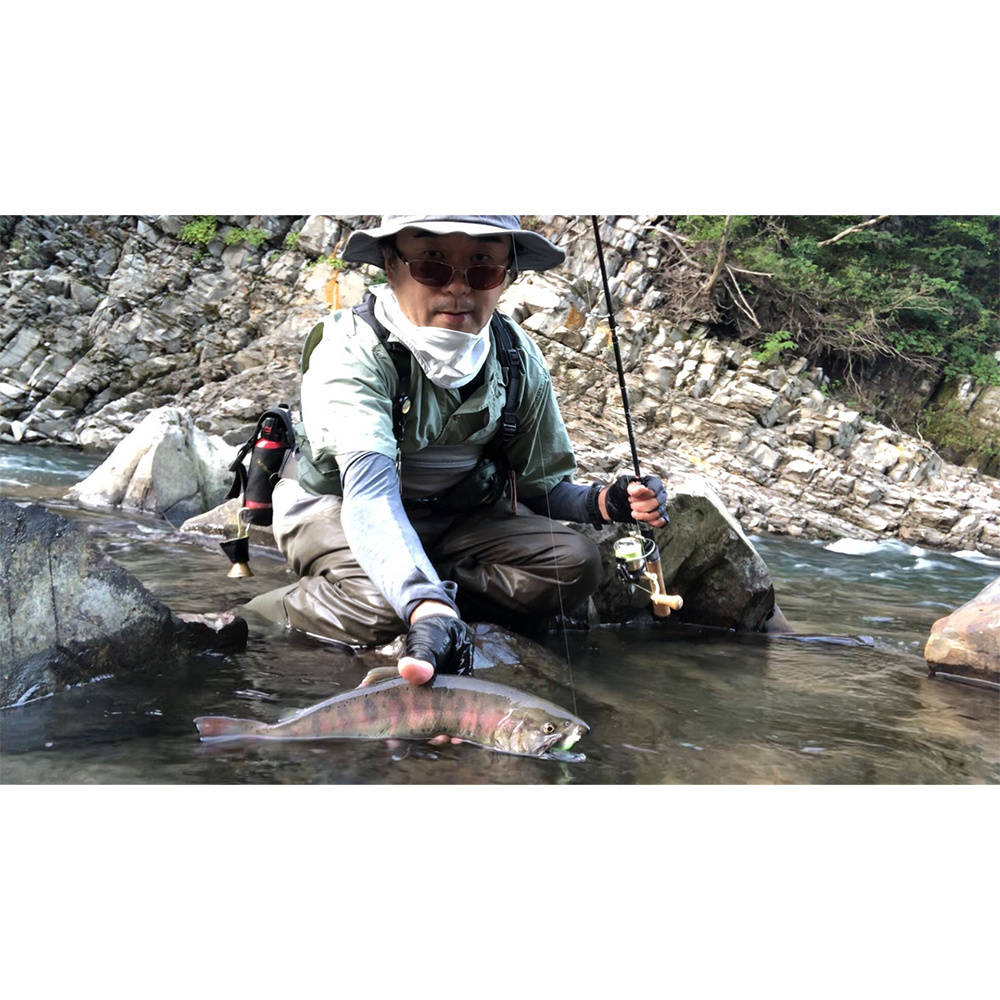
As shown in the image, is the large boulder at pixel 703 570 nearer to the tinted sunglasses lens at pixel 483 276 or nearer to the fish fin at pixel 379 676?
the tinted sunglasses lens at pixel 483 276

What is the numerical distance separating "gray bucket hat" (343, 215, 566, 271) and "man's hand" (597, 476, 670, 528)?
3.60 feet

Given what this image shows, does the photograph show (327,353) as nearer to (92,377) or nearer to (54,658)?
(54,658)

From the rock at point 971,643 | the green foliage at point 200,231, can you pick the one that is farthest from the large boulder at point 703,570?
the green foliage at point 200,231

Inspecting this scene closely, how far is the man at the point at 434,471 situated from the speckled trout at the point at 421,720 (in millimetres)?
144

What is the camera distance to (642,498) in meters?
4.10

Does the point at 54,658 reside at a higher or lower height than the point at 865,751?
higher

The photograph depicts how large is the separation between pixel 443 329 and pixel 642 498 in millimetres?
1209

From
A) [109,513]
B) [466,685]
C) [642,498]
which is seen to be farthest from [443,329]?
[109,513]

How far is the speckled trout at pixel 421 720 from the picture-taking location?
3066 millimetres

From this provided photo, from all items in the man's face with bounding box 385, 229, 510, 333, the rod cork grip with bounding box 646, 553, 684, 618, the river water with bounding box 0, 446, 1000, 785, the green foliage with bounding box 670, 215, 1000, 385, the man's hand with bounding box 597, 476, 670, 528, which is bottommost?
the river water with bounding box 0, 446, 1000, 785

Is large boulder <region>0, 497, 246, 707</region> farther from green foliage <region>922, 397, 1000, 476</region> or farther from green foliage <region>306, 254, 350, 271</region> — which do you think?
green foliage <region>306, 254, 350, 271</region>

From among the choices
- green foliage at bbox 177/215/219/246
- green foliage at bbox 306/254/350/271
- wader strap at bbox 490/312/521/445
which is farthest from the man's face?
green foliage at bbox 177/215/219/246

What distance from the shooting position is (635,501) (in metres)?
4.12

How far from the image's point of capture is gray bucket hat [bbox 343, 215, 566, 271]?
355 centimetres
